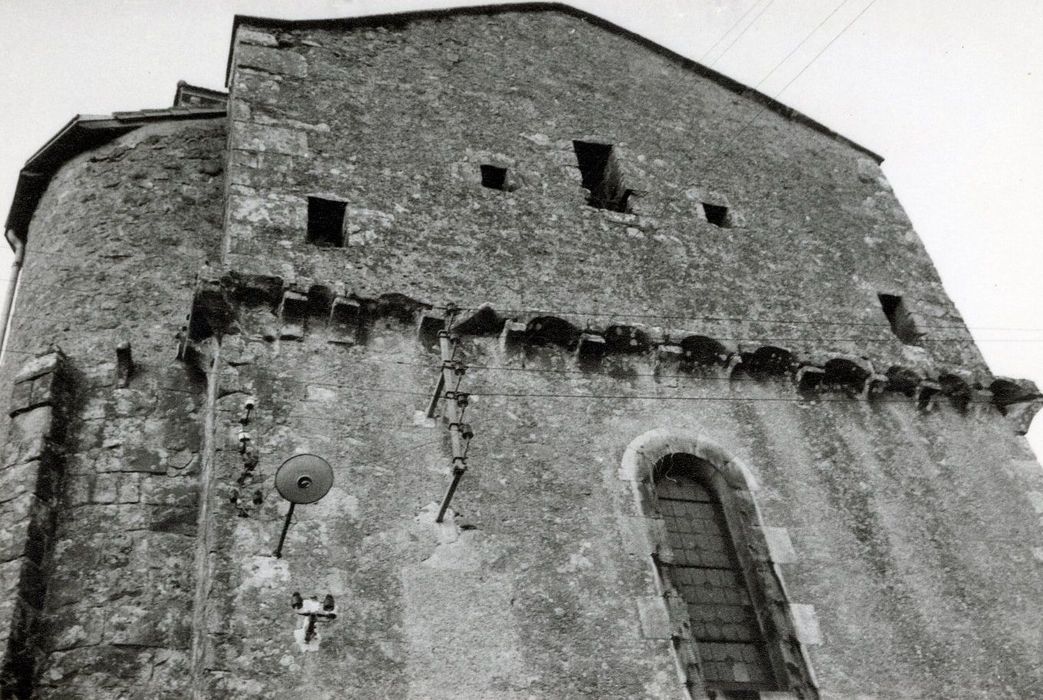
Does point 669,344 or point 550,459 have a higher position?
point 669,344

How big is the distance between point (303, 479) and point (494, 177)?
4.04m

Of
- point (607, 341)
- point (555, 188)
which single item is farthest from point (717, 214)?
point (607, 341)

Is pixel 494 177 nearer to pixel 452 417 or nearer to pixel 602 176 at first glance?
pixel 602 176

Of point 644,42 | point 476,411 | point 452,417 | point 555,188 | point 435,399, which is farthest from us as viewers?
point 644,42

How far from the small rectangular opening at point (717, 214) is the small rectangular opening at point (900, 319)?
1696 millimetres

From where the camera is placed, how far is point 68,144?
848 centimetres

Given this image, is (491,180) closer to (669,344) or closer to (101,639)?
(669,344)

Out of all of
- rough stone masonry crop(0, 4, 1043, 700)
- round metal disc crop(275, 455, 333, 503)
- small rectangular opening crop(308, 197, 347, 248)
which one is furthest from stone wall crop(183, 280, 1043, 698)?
small rectangular opening crop(308, 197, 347, 248)

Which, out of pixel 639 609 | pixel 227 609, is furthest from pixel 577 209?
pixel 227 609

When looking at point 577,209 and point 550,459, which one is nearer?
point 550,459

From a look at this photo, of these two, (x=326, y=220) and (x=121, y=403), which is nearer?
(x=121, y=403)

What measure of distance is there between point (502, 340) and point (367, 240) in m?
1.35

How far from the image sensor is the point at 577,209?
8.59 meters

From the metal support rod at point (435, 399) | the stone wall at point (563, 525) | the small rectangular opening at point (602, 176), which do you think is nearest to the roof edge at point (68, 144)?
the stone wall at point (563, 525)
